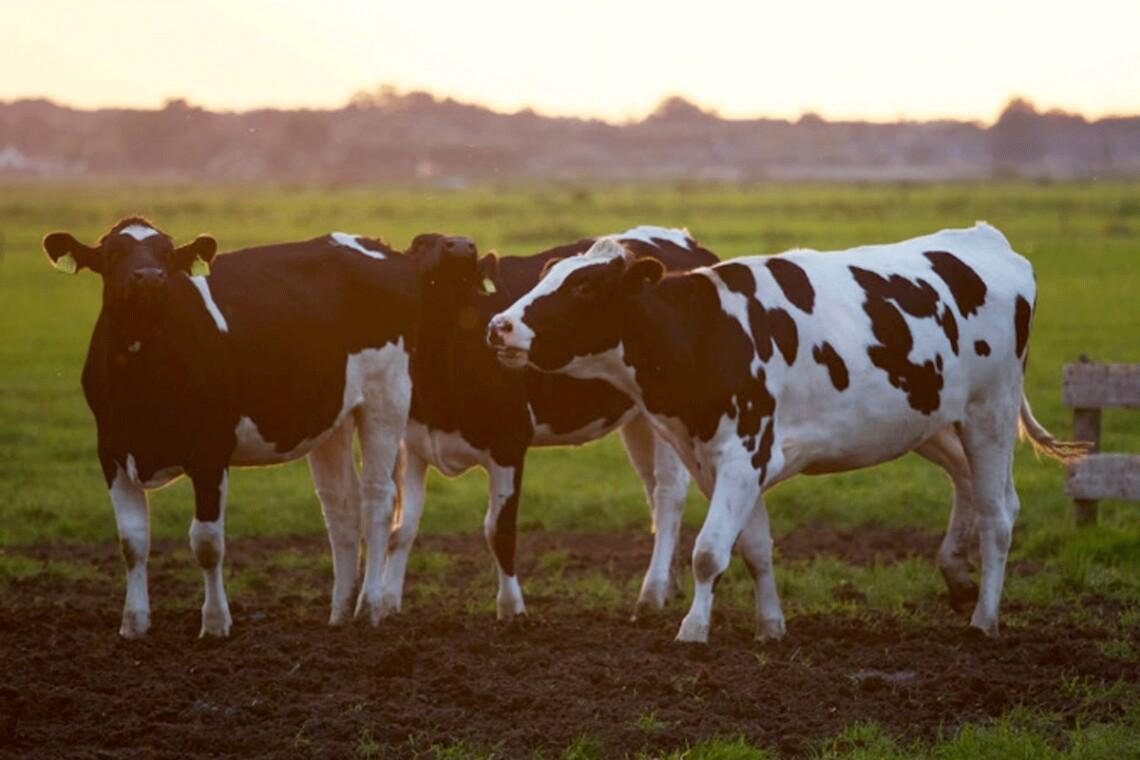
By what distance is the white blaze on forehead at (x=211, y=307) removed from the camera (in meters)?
10.1

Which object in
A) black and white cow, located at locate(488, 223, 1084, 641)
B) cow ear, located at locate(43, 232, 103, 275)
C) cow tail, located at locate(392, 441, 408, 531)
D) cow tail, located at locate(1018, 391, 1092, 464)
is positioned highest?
cow ear, located at locate(43, 232, 103, 275)

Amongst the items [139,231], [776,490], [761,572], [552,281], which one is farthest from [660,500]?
[139,231]

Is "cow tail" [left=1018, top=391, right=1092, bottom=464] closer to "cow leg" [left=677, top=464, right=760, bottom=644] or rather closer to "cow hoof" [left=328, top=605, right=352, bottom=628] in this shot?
"cow leg" [left=677, top=464, right=760, bottom=644]

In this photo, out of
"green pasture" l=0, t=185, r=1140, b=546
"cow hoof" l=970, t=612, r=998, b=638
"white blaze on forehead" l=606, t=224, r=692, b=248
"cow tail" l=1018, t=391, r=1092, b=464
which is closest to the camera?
"cow hoof" l=970, t=612, r=998, b=638

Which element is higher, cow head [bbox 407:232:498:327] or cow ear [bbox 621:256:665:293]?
cow ear [bbox 621:256:665:293]

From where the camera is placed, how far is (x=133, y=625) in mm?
9805

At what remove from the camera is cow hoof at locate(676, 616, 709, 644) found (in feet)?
30.7

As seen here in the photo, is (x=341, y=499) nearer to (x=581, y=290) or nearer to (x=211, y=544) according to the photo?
(x=211, y=544)

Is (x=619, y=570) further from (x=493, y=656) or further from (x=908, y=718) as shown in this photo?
(x=908, y=718)

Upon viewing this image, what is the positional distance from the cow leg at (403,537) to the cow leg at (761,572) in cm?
221

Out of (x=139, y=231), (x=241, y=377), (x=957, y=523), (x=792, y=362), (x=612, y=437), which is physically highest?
(x=139, y=231)

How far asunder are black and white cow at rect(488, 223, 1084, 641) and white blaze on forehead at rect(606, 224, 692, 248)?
213 centimetres

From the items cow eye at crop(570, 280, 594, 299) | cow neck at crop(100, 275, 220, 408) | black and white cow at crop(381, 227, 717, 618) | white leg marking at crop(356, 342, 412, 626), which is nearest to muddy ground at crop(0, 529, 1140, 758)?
black and white cow at crop(381, 227, 717, 618)

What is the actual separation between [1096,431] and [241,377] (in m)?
6.61
